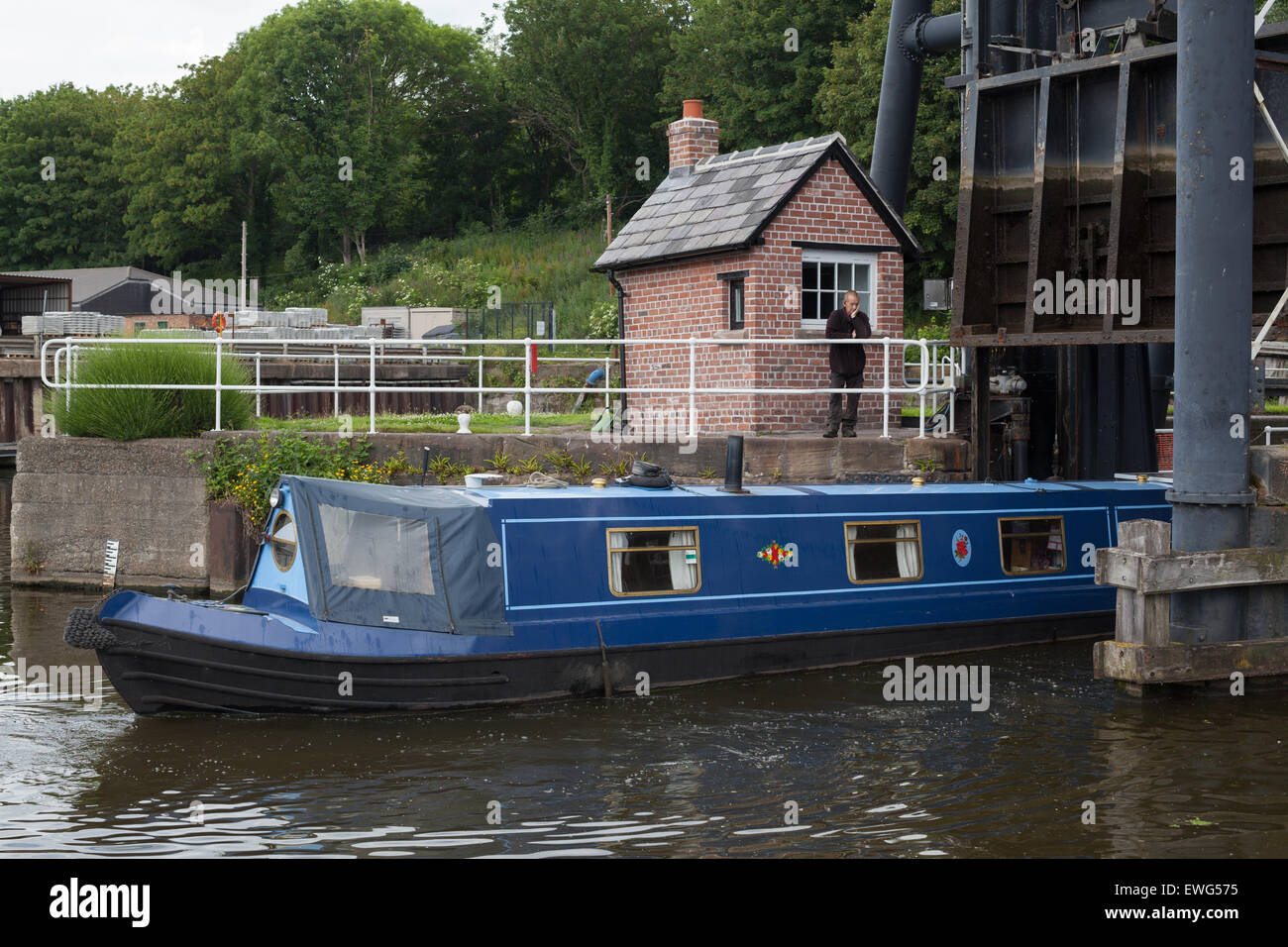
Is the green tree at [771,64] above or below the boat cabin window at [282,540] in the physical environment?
above

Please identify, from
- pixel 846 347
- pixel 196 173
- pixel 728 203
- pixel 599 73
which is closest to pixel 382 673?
pixel 846 347

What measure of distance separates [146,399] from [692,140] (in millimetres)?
9010

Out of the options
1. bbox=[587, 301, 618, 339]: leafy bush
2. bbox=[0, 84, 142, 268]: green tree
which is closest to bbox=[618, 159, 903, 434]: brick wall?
bbox=[587, 301, 618, 339]: leafy bush

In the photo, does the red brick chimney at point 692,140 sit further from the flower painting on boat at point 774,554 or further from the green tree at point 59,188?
the green tree at point 59,188

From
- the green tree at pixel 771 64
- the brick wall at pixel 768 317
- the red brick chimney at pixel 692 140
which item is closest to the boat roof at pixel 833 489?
the brick wall at pixel 768 317

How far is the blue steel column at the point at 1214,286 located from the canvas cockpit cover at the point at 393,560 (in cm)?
548

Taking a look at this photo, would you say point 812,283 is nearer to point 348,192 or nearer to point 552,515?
point 552,515

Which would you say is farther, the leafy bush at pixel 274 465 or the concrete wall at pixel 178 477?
Answer: the leafy bush at pixel 274 465

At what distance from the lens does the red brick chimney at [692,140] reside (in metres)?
19.9

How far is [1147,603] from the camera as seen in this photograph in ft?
32.9

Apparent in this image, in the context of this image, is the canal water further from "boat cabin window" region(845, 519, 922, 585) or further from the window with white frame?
the window with white frame

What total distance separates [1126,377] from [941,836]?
31.0ft

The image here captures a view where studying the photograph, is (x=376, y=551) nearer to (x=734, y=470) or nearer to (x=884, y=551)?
(x=734, y=470)
